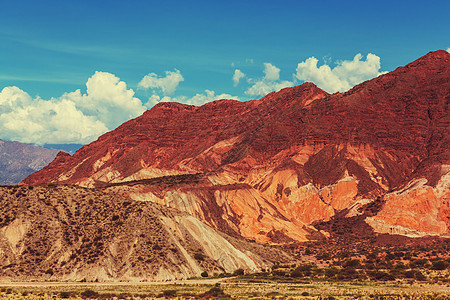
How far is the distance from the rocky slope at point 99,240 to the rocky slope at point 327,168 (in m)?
42.7

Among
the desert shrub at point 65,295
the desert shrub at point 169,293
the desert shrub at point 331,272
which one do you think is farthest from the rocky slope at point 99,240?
the desert shrub at point 169,293

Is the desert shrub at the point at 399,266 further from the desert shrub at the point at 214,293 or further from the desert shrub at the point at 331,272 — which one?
the desert shrub at the point at 214,293

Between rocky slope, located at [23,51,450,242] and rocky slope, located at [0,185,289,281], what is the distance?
42.7 meters

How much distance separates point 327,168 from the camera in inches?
6186

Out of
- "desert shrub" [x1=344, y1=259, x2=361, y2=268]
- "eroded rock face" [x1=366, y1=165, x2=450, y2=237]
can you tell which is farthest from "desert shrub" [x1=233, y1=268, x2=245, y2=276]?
"eroded rock face" [x1=366, y1=165, x2=450, y2=237]

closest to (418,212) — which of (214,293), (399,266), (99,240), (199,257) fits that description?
(399,266)

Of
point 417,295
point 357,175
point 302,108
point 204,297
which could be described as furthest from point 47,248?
point 302,108

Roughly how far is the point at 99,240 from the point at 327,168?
3852 inches

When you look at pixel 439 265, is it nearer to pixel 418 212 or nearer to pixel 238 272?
pixel 238 272

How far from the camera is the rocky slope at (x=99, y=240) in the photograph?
216ft

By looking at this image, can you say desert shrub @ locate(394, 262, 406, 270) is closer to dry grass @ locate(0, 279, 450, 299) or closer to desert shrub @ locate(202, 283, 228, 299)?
dry grass @ locate(0, 279, 450, 299)

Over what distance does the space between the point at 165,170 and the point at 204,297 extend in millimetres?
131495

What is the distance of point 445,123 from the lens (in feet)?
517

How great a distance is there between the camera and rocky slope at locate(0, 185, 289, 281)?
2591 inches
